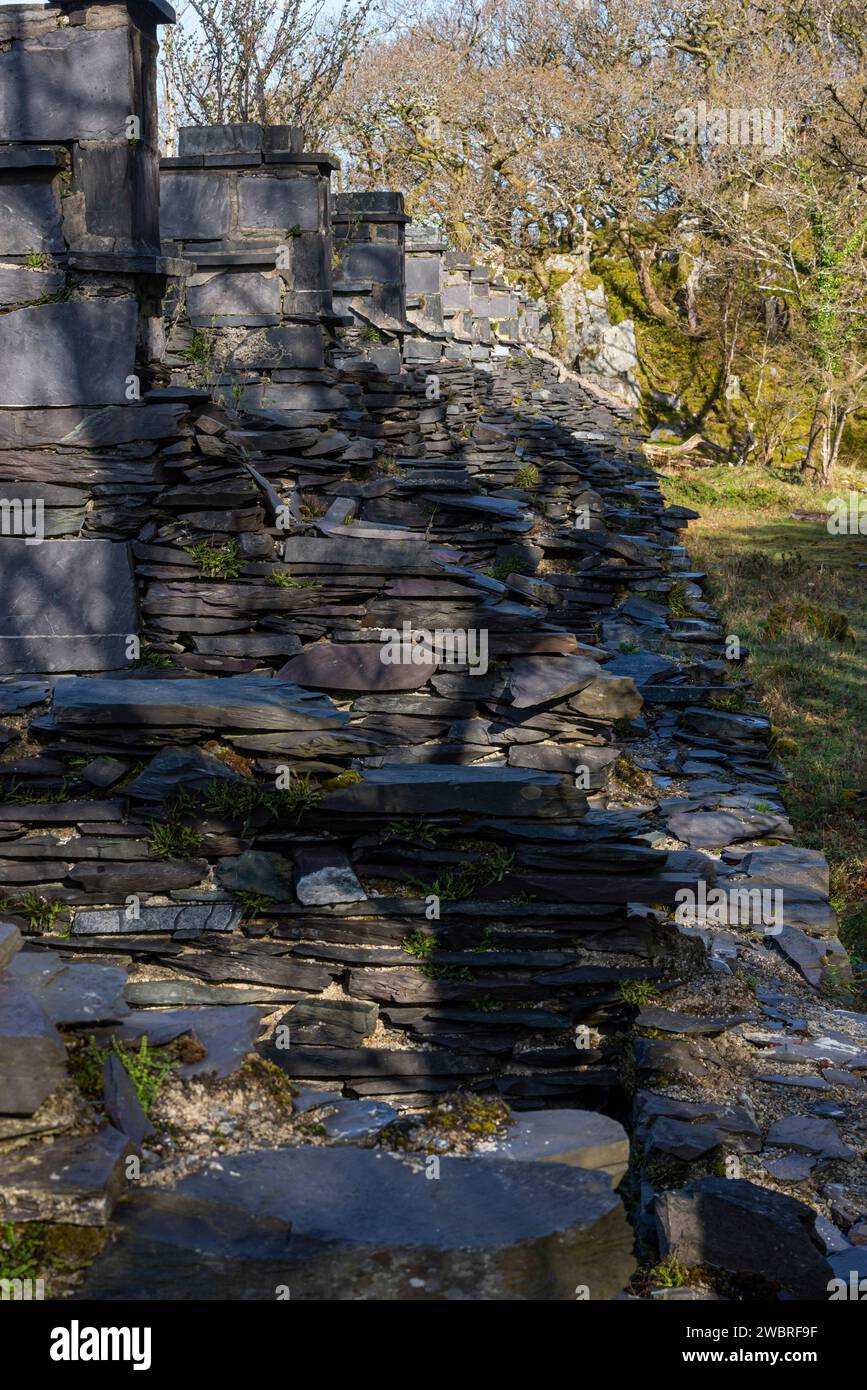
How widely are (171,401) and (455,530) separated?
3.13m

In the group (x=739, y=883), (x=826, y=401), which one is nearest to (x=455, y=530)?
(x=739, y=883)

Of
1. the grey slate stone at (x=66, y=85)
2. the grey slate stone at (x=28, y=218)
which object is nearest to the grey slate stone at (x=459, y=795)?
the grey slate stone at (x=28, y=218)

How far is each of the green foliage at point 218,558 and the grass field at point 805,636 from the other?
11.8 feet

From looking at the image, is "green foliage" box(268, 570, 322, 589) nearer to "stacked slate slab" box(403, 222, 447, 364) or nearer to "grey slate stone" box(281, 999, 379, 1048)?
"grey slate stone" box(281, 999, 379, 1048)

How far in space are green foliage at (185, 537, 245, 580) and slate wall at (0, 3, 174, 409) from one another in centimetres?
80

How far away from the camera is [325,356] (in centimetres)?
1031

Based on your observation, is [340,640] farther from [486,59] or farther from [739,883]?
[486,59]

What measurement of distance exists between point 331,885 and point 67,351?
3.01 meters

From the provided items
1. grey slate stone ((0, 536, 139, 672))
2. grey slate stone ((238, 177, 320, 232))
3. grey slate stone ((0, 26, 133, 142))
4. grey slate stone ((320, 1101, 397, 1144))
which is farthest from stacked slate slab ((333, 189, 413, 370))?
grey slate stone ((320, 1101, 397, 1144))

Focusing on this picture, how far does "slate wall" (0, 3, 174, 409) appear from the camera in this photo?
5.82 m

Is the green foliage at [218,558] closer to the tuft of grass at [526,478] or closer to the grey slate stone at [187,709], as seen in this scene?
the grey slate stone at [187,709]

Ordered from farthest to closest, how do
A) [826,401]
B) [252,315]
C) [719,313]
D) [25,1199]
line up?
[719,313]
[826,401]
[252,315]
[25,1199]

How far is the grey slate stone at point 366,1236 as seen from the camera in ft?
8.41

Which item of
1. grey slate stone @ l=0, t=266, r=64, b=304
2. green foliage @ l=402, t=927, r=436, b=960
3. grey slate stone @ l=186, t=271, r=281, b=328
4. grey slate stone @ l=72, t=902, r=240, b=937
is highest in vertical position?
grey slate stone @ l=186, t=271, r=281, b=328
